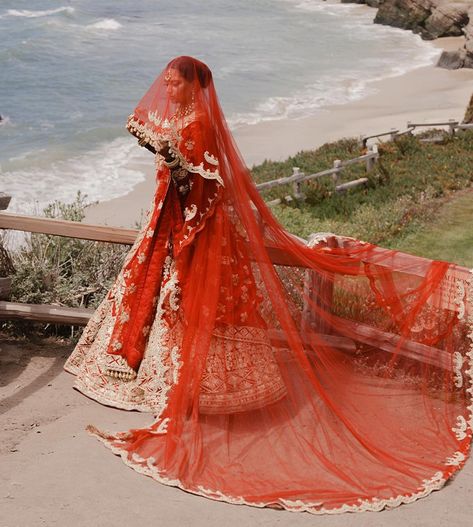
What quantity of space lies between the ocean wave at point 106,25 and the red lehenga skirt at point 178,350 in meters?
39.6

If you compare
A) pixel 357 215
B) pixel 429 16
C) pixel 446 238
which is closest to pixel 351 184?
A: pixel 357 215

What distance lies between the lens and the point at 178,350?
527cm

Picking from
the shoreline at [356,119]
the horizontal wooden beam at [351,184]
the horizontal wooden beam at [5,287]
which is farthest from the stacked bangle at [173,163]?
the shoreline at [356,119]

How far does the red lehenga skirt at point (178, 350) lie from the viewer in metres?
5.18

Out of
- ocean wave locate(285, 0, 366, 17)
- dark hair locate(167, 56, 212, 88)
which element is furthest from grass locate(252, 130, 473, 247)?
ocean wave locate(285, 0, 366, 17)

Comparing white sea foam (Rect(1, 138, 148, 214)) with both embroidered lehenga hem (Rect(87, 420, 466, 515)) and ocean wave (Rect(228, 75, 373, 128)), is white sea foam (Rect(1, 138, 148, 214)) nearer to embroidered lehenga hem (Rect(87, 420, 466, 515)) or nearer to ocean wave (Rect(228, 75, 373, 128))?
ocean wave (Rect(228, 75, 373, 128))

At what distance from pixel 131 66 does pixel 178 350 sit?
30873 millimetres

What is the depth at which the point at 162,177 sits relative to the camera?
5.46 m

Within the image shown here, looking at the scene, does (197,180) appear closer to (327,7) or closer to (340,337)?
(340,337)

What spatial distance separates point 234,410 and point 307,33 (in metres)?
38.0

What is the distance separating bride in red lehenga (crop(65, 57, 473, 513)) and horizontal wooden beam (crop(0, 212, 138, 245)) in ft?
1.17

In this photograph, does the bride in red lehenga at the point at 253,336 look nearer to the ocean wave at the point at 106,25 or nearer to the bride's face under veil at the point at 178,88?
the bride's face under veil at the point at 178,88

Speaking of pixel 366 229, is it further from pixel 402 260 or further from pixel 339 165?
pixel 402 260

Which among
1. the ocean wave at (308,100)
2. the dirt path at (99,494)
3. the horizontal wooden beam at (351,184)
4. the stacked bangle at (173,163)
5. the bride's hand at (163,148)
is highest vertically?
the ocean wave at (308,100)
